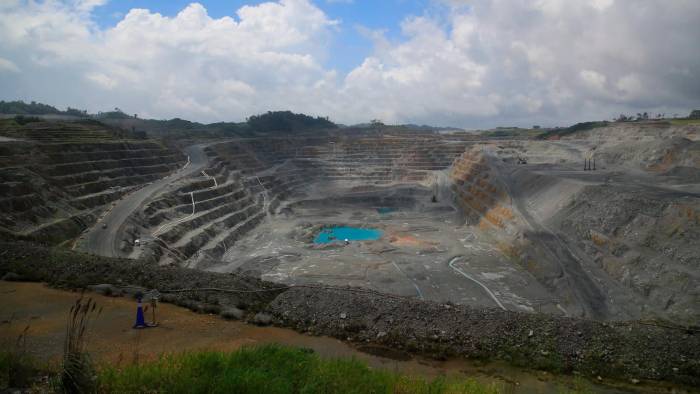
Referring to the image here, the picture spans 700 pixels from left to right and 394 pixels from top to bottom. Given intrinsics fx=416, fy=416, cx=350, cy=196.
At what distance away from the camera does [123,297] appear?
16.8 meters

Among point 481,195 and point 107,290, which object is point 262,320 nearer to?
point 107,290

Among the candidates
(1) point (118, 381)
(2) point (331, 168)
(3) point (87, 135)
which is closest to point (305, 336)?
(1) point (118, 381)

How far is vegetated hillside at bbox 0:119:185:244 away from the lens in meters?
32.2

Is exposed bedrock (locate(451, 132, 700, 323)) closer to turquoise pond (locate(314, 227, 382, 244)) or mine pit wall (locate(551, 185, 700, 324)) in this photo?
mine pit wall (locate(551, 185, 700, 324))

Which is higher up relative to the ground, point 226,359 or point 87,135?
point 87,135

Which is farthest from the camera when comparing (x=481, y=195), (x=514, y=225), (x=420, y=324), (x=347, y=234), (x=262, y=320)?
(x=481, y=195)

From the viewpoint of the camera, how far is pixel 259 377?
8.33 metres

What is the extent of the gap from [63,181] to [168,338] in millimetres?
34928

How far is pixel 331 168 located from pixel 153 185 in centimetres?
4801

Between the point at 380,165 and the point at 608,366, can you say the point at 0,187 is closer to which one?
the point at 608,366

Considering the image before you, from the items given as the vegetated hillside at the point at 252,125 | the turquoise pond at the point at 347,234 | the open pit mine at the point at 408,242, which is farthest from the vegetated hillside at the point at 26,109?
the turquoise pond at the point at 347,234

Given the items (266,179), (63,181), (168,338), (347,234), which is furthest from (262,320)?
(266,179)

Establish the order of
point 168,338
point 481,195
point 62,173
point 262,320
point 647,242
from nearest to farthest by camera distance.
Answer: point 168,338 → point 262,320 → point 647,242 → point 62,173 → point 481,195

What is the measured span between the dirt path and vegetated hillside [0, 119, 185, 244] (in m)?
16.2
